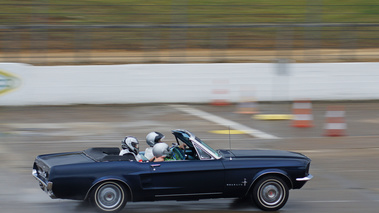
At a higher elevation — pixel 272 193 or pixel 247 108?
pixel 247 108

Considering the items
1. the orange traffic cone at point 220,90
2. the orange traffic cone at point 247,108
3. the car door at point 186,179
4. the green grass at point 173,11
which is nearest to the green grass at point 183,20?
the green grass at point 173,11

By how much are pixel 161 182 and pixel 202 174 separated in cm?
55

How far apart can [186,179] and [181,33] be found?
13688 millimetres

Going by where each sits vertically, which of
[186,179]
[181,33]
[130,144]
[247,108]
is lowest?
[186,179]

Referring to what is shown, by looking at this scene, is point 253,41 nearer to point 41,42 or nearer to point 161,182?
point 41,42

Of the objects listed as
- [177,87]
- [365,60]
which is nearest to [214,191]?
[177,87]

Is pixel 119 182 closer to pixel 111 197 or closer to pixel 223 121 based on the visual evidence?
pixel 111 197

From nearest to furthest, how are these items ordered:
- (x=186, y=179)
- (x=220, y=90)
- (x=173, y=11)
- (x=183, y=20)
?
(x=186, y=179), (x=220, y=90), (x=183, y=20), (x=173, y=11)

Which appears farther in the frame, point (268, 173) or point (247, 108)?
point (247, 108)

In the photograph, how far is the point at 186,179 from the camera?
23.7 feet

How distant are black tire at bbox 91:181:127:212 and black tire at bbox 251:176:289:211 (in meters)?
1.75

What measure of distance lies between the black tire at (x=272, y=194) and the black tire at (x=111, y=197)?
68.9 inches

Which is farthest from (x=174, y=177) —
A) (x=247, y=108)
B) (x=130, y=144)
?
(x=247, y=108)

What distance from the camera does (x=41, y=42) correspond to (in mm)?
19312
